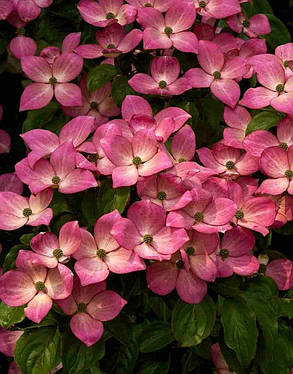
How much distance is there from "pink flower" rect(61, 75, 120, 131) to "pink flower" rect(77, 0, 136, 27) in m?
0.13

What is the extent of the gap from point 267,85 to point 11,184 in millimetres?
539

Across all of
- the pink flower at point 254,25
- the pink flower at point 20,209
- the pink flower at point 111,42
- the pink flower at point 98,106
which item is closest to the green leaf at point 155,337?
the pink flower at point 20,209

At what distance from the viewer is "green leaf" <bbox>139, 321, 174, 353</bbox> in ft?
4.20

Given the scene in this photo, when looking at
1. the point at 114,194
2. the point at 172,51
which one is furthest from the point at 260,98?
the point at 114,194

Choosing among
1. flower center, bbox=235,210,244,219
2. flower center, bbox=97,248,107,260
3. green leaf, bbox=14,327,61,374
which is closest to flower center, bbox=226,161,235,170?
flower center, bbox=235,210,244,219

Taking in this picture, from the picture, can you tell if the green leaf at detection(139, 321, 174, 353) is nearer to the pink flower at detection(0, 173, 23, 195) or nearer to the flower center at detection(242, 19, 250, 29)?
the pink flower at detection(0, 173, 23, 195)

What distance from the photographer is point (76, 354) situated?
1177mm

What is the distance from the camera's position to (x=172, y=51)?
1488 millimetres

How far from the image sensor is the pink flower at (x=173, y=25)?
4.45 ft

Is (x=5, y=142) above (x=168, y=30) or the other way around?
the other way around

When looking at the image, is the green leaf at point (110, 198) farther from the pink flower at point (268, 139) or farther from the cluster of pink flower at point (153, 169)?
the pink flower at point (268, 139)

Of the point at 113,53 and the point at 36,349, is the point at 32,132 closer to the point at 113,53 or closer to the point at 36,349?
the point at 113,53

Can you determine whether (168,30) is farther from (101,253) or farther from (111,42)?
(101,253)

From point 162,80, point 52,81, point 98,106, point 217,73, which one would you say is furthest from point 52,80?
point 217,73
